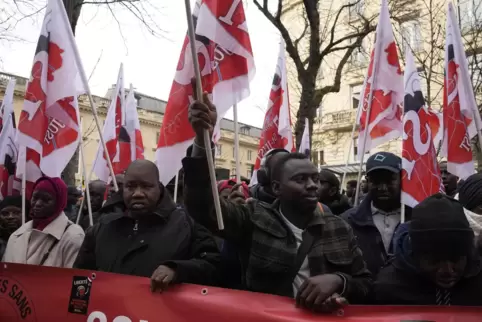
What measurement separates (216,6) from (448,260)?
192cm

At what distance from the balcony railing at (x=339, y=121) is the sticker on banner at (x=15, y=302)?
26.8 meters

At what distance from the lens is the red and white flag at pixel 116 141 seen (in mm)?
7273

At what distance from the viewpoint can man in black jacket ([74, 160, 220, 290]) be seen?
2688mm

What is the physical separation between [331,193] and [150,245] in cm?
341

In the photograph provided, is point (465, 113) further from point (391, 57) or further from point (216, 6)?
point (216, 6)

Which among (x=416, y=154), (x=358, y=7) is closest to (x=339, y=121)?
(x=358, y=7)

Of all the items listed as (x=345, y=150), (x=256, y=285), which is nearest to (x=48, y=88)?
(x=256, y=285)

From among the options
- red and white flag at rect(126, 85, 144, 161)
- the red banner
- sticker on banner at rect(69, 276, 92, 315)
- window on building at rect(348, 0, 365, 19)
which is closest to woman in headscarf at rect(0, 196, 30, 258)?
the red banner

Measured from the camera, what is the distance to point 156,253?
2707 millimetres

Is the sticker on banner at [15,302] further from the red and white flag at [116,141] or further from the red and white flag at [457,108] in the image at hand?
the red and white flag at [116,141]

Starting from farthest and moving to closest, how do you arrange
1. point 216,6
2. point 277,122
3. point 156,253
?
point 277,122
point 216,6
point 156,253

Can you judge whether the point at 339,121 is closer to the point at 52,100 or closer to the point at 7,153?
the point at 7,153

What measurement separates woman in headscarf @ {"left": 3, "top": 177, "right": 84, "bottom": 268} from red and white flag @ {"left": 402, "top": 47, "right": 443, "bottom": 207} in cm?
232

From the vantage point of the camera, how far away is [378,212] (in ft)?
12.3
